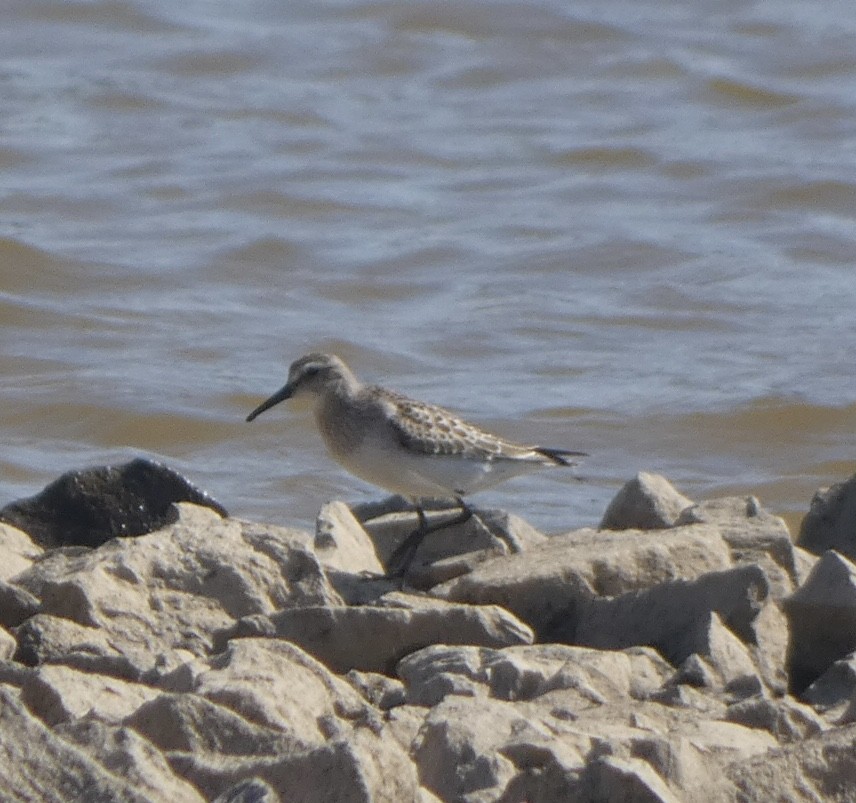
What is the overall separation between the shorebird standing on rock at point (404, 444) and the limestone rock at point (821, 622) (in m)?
2.20

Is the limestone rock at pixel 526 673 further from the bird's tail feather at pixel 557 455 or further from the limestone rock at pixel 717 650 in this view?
the bird's tail feather at pixel 557 455

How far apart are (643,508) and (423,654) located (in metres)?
2.24

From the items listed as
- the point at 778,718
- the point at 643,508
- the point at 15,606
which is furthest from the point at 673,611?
the point at 15,606

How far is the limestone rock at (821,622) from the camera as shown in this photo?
5.83m

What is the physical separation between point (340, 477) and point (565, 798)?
6.78 m

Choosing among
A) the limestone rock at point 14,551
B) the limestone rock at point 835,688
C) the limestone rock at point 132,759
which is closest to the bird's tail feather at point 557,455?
the limestone rock at point 14,551

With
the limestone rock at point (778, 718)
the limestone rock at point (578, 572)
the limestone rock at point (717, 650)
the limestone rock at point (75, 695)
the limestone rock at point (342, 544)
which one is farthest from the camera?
the limestone rock at point (342, 544)

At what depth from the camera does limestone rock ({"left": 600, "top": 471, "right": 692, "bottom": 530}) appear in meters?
7.51

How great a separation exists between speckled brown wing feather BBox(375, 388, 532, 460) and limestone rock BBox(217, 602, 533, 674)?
2516 mm

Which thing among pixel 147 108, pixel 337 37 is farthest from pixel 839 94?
pixel 147 108

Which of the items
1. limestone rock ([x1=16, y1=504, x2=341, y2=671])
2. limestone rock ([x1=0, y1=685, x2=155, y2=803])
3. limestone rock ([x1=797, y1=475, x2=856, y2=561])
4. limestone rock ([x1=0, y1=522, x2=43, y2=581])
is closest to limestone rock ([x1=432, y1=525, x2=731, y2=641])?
limestone rock ([x1=16, y1=504, x2=341, y2=671])

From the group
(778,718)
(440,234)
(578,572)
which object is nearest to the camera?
(778,718)

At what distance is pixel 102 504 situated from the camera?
281 inches

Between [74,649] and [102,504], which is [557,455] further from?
[74,649]
